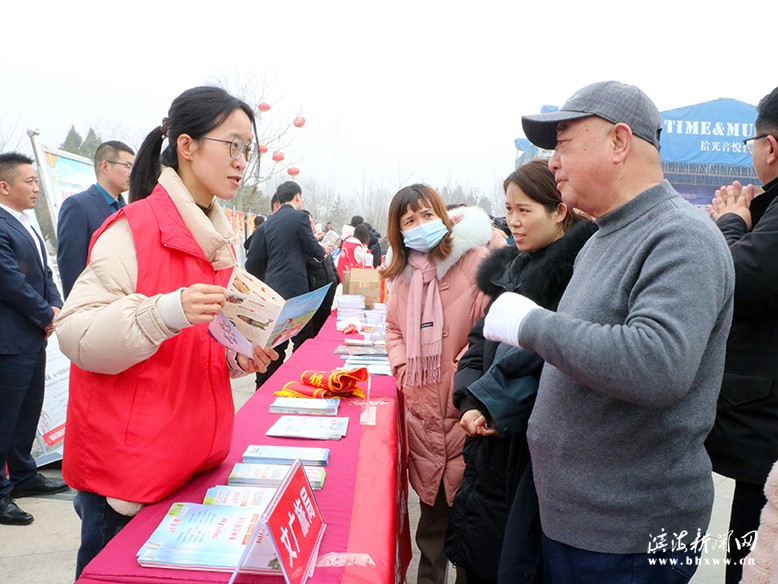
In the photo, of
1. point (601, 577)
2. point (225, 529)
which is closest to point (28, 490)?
point (225, 529)

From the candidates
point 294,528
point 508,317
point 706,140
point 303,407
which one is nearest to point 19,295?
point 303,407

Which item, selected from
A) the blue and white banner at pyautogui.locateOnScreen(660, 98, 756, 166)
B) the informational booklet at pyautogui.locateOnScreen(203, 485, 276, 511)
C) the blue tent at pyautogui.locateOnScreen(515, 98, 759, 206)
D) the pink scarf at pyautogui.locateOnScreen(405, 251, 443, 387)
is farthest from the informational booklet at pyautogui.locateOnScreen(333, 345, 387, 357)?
the blue and white banner at pyautogui.locateOnScreen(660, 98, 756, 166)

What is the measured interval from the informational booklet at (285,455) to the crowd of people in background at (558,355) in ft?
0.59

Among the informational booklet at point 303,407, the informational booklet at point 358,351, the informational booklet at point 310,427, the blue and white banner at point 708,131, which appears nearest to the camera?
the informational booklet at point 310,427

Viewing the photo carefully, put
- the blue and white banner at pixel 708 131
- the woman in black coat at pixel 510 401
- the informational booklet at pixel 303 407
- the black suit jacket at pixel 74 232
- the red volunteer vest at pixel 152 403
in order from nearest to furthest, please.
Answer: the red volunteer vest at pixel 152 403
the woman in black coat at pixel 510 401
the informational booklet at pixel 303 407
the black suit jacket at pixel 74 232
the blue and white banner at pixel 708 131

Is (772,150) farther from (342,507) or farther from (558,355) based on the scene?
(342,507)

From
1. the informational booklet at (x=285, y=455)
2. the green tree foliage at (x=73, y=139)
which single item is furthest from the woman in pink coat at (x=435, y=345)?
the green tree foliage at (x=73, y=139)

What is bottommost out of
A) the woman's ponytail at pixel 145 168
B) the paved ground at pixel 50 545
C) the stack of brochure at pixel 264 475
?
the paved ground at pixel 50 545

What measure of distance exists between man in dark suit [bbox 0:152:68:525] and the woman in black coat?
244 cm

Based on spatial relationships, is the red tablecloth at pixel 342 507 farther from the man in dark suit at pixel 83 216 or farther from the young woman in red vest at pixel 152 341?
the man in dark suit at pixel 83 216

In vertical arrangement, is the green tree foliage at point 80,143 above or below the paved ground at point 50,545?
above

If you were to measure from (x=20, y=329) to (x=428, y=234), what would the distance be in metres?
2.40

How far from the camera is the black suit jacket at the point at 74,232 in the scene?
10.6ft

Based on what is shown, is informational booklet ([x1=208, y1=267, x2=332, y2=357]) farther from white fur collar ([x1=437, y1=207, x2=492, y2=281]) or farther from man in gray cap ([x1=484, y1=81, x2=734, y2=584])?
white fur collar ([x1=437, y1=207, x2=492, y2=281])
